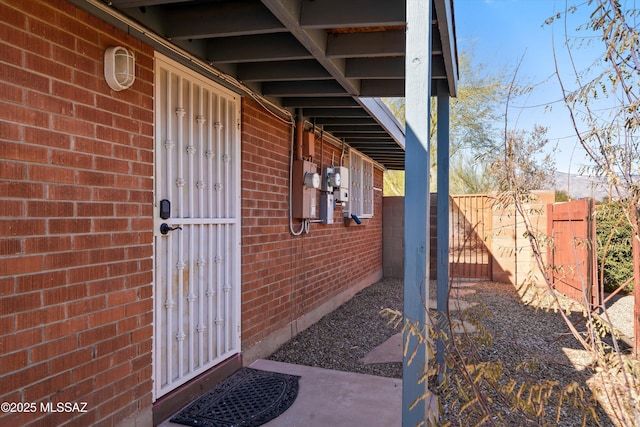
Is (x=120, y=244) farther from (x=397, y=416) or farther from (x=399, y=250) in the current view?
(x=399, y=250)

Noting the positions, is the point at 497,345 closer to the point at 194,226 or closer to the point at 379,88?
the point at 379,88

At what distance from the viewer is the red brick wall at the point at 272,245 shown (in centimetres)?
414

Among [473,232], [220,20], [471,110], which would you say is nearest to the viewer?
[220,20]

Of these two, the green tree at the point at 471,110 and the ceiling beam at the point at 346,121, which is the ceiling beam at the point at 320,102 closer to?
the ceiling beam at the point at 346,121

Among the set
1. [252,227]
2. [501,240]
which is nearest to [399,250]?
[501,240]

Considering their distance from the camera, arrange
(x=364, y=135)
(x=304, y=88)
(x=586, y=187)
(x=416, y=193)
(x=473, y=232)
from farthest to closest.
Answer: (x=473, y=232)
(x=364, y=135)
(x=304, y=88)
(x=586, y=187)
(x=416, y=193)

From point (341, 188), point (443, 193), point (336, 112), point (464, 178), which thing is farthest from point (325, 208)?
point (464, 178)

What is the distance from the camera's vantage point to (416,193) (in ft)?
6.19

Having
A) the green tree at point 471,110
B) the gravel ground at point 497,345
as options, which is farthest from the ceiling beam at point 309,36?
the green tree at point 471,110

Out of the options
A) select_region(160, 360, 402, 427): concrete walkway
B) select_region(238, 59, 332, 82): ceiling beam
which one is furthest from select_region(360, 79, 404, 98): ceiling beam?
select_region(160, 360, 402, 427): concrete walkway

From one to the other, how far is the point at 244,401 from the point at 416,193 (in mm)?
2263

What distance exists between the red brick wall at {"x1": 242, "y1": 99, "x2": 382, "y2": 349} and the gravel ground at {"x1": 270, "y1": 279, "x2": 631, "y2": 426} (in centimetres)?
39

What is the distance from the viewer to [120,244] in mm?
2588

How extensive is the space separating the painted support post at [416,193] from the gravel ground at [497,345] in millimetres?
1236
